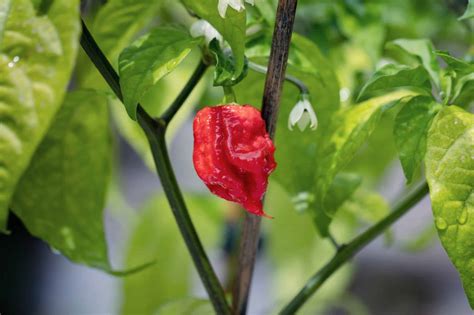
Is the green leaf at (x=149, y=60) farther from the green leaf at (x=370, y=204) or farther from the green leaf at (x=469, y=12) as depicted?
the green leaf at (x=370, y=204)

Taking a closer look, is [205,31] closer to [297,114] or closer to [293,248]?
[297,114]

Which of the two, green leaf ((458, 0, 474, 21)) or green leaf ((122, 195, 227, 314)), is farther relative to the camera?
green leaf ((122, 195, 227, 314))

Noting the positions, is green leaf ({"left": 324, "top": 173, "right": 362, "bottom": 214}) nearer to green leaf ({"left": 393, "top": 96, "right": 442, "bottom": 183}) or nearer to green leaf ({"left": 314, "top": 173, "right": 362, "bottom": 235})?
green leaf ({"left": 314, "top": 173, "right": 362, "bottom": 235})

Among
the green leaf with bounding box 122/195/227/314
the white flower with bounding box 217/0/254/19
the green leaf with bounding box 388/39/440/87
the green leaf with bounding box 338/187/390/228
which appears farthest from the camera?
the green leaf with bounding box 122/195/227/314

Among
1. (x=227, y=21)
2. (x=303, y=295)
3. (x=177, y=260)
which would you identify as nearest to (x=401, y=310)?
(x=177, y=260)

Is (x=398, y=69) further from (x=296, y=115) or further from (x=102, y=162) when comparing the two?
(x=102, y=162)

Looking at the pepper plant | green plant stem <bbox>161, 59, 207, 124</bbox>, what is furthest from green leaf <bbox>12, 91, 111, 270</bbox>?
green plant stem <bbox>161, 59, 207, 124</bbox>

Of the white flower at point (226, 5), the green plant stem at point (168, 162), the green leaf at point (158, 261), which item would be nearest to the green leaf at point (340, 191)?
the green plant stem at point (168, 162)
